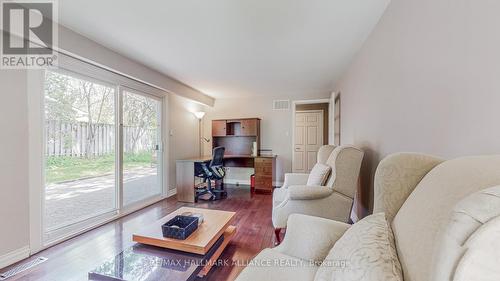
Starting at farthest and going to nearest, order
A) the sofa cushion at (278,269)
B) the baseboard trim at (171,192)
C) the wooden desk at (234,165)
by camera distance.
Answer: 1. the baseboard trim at (171,192)
2. the wooden desk at (234,165)
3. the sofa cushion at (278,269)

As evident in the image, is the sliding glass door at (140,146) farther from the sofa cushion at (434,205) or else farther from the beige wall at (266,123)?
the sofa cushion at (434,205)

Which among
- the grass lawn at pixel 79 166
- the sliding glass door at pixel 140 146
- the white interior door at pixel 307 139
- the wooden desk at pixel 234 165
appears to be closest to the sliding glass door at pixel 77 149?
the grass lawn at pixel 79 166

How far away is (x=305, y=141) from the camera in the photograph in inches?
231

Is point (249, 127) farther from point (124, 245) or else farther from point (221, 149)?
point (124, 245)

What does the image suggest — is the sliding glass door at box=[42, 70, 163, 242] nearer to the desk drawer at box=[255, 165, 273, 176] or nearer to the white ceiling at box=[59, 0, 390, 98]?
the white ceiling at box=[59, 0, 390, 98]

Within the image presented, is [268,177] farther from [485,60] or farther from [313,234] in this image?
[485,60]

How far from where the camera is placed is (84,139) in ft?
8.52

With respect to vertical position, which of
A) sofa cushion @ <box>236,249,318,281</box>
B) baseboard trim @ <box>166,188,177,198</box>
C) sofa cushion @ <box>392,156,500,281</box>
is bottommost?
baseboard trim @ <box>166,188,177,198</box>

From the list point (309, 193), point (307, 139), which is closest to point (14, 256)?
point (309, 193)

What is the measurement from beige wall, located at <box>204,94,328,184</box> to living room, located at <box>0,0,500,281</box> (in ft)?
2.96

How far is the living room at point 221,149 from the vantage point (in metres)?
0.73

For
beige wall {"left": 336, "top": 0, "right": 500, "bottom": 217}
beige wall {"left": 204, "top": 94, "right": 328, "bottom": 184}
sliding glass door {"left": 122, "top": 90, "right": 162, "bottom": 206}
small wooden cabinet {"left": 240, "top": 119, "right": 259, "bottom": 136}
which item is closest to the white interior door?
beige wall {"left": 204, "top": 94, "right": 328, "bottom": 184}

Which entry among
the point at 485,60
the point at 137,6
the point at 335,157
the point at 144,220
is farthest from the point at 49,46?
the point at 485,60

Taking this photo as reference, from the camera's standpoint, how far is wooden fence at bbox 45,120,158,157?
2.25 metres
